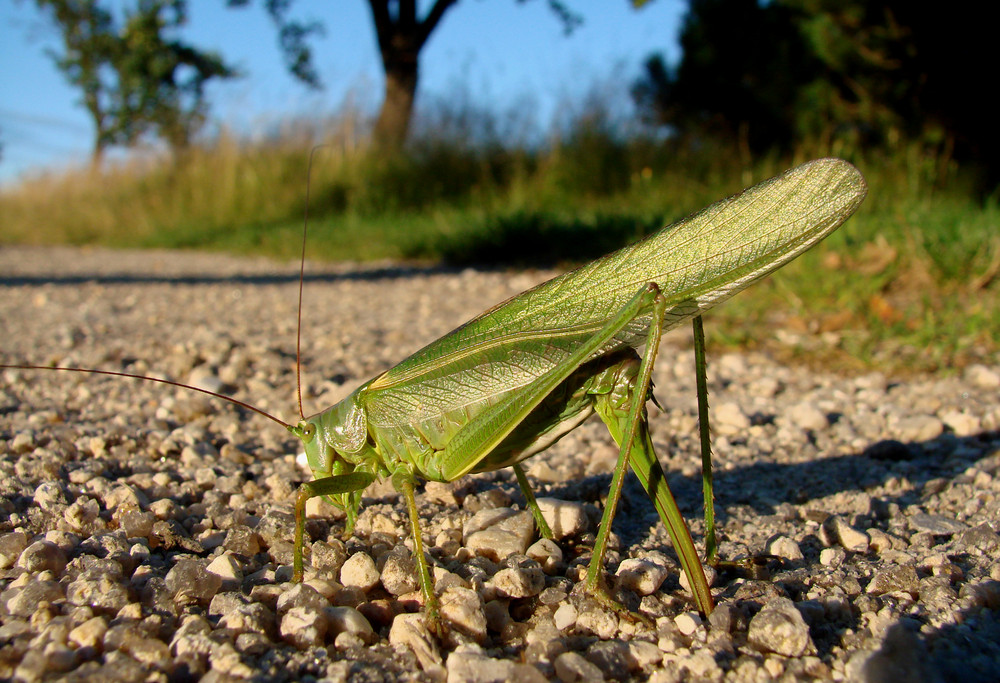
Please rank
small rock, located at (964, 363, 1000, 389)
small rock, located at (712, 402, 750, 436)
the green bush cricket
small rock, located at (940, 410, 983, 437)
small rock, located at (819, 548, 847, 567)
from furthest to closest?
1. small rock, located at (964, 363, 1000, 389)
2. small rock, located at (712, 402, 750, 436)
3. small rock, located at (940, 410, 983, 437)
4. small rock, located at (819, 548, 847, 567)
5. the green bush cricket

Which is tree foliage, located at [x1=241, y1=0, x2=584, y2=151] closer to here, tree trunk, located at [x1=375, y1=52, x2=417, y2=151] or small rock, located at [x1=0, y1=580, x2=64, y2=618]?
tree trunk, located at [x1=375, y1=52, x2=417, y2=151]

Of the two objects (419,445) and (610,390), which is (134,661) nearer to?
(419,445)

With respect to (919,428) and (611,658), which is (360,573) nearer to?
(611,658)

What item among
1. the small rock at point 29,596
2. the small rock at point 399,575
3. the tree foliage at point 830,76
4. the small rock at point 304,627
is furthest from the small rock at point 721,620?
the tree foliage at point 830,76

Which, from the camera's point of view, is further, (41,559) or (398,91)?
(398,91)

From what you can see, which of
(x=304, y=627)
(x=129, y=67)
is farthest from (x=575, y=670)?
(x=129, y=67)

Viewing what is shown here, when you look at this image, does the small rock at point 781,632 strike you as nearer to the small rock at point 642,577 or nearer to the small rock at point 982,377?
the small rock at point 642,577

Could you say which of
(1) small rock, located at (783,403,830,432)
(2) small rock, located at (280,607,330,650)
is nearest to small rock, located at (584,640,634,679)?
(2) small rock, located at (280,607,330,650)
